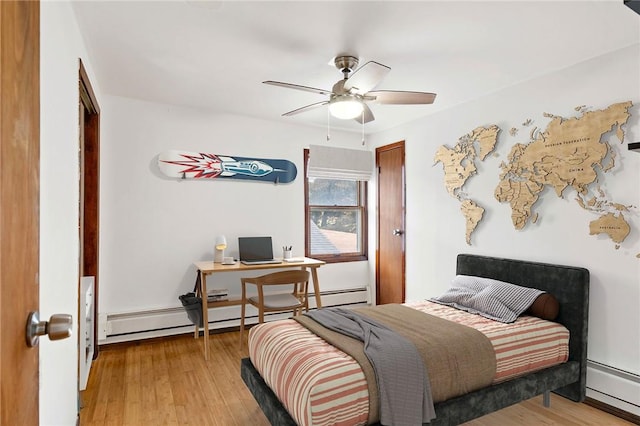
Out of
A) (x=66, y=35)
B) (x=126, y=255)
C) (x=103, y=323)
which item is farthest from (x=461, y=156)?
(x=103, y=323)

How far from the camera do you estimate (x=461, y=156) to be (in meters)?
3.71

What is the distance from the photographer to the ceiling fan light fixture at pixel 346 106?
2.62 meters

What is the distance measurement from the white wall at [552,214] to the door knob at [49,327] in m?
3.14

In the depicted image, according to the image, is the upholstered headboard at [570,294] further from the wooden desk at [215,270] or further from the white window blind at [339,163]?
the white window blind at [339,163]

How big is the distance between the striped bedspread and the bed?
58 millimetres

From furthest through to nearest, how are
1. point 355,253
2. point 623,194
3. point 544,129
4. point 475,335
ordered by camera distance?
1. point 355,253
2. point 544,129
3. point 623,194
4. point 475,335

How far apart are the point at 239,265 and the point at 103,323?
4.61 ft

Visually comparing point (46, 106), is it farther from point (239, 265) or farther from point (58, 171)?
point (239, 265)

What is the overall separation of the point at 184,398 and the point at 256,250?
1.79 metres

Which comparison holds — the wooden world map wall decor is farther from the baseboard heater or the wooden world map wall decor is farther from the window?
the baseboard heater

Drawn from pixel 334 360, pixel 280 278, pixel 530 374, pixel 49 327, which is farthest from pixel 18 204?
pixel 530 374

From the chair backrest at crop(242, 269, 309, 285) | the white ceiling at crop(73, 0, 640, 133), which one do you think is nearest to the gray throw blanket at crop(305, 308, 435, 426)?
the chair backrest at crop(242, 269, 309, 285)

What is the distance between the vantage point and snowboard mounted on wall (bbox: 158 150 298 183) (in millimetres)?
3893

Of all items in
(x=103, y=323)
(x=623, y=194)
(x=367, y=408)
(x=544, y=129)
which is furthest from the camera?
(x=103, y=323)
